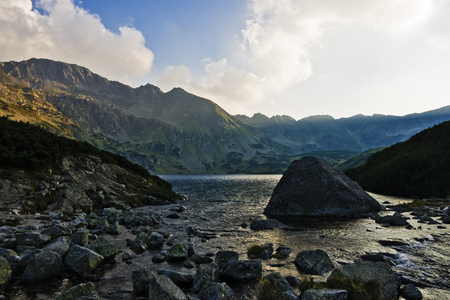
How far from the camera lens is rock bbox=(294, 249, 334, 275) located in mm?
14575

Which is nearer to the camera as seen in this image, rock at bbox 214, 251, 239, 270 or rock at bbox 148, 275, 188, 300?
rock at bbox 148, 275, 188, 300

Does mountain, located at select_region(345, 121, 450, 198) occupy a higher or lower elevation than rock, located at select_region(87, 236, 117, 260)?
higher

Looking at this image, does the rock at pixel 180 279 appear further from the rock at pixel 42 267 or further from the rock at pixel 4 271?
the rock at pixel 4 271

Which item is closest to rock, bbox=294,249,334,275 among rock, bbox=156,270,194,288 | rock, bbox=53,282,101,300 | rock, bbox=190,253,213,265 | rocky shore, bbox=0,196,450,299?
rocky shore, bbox=0,196,450,299

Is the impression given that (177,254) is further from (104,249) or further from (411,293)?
(411,293)

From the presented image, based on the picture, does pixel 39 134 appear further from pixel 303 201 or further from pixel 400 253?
pixel 400 253

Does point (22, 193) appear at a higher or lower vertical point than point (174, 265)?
higher

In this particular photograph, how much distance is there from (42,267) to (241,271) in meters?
11.5

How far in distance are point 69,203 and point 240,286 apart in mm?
30122

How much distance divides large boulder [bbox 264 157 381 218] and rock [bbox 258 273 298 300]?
2532cm

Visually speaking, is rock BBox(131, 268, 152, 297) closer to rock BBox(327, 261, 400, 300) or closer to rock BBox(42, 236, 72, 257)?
rock BBox(42, 236, 72, 257)

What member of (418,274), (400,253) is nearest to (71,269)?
(418,274)

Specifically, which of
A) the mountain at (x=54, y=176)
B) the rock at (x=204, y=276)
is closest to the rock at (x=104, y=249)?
the rock at (x=204, y=276)

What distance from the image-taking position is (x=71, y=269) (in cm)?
1384
